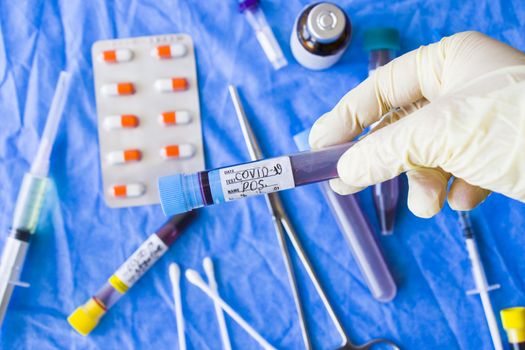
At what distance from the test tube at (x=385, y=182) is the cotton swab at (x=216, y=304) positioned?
360 millimetres

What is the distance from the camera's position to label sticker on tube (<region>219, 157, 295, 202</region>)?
65 centimetres

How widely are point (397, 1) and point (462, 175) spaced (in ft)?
1.64

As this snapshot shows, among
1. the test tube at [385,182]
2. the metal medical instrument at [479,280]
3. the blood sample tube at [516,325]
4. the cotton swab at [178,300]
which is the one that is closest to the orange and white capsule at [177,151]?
the cotton swab at [178,300]

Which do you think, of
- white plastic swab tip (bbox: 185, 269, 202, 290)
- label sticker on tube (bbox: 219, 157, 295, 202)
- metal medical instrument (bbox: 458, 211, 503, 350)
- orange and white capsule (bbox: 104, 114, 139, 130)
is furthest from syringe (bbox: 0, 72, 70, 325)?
metal medical instrument (bbox: 458, 211, 503, 350)

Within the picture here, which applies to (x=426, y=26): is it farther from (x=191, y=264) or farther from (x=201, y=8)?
(x=191, y=264)

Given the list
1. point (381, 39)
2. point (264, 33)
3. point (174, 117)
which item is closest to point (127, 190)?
point (174, 117)

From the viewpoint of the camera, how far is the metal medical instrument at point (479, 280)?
0.85m

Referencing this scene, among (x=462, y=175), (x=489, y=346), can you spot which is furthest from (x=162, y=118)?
(x=489, y=346)

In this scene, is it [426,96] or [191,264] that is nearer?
[426,96]

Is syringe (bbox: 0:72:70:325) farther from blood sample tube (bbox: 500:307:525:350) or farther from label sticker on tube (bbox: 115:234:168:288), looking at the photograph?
blood sample tube (bbox: 500:307:525:350)

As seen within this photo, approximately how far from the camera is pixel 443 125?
57 centimetres

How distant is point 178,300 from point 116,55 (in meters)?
0.53

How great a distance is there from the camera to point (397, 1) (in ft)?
3.07

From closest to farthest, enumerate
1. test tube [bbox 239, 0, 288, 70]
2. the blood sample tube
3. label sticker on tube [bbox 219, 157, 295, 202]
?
label sticker on tube [bbox 219, 157, 295, 202] → the blood sample tube → test tube [bbox 239, 0, 288, 70]
